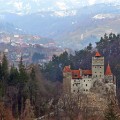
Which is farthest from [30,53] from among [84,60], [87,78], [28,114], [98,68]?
[28,114]

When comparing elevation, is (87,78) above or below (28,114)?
above

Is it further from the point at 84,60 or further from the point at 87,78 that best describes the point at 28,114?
the point at 84,60

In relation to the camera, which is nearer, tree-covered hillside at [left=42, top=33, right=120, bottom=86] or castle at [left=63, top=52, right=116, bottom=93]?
castle at [left=63, top=52, right=116, bottom=93]

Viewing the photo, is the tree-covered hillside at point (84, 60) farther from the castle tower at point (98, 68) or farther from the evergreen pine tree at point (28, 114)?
the evergreen pine tree at point (28, 114)

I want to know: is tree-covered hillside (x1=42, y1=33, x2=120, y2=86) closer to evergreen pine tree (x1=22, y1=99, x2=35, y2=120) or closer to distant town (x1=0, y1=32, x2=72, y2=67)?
evergreen pine tree (x1=22, y1=99, x2=35, y2=120)

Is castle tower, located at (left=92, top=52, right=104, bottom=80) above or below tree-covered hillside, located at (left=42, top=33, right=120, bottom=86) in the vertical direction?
below

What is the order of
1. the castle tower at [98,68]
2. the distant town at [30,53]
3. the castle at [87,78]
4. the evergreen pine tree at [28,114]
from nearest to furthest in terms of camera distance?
the evergreen pine tree at [28,114] < the castle at [87,78] < the castle tower at [98,68] < the distant town at [30,53]

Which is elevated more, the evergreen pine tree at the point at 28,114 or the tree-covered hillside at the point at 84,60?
the tree-covered hillside at the point at 84,60

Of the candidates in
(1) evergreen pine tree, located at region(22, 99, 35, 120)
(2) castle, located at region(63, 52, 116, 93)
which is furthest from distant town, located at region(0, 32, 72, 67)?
(1) evergreen pine tree, located at region(22, 99, 35, 120)

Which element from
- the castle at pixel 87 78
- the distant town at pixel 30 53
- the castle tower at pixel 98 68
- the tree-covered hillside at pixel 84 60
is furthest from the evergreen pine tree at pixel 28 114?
the distant town at pixel 30 53

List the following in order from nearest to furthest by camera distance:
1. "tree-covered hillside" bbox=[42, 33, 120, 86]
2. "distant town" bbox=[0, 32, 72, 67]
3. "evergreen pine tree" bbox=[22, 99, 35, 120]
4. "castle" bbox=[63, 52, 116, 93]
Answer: "evergreen pine tree" bbox=[22, 99, 35, 120], "castle" bbox=[63, 52, 116, 93], "tree-covered hillside" bbox=[42, 33, 120, 86], "distant town" bbox=[0, 32, 72, 67]

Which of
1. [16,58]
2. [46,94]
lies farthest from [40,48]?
[46,94]

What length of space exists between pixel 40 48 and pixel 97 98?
3322 inches

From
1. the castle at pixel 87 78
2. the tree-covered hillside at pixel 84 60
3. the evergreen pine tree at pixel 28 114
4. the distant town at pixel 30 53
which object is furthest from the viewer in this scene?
the distant town at pixel 30 53
